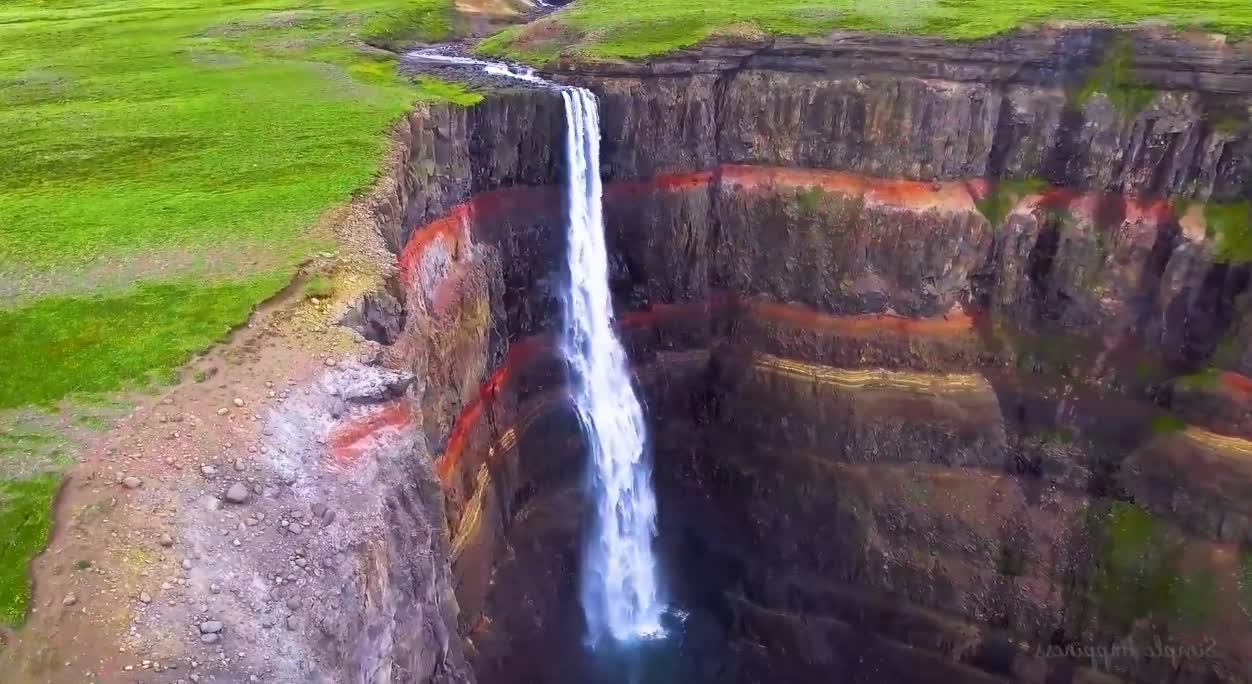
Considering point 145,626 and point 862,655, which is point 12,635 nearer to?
point 145,626

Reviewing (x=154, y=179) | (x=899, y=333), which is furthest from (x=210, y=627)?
(x=899, y=333)

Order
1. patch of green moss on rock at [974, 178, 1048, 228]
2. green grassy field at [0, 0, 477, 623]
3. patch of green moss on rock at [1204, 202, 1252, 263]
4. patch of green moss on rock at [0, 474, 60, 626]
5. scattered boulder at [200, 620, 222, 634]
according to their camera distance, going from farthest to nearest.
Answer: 1. patch of green moss on rock at [974, 178, 1048, 228]
2. patch of green moss on rock at [1204, 202, 1252, 263]
3. green grassy field at [0, 0, 477, 623]
4. scattered boulder at [200, 620, 222, 634]
5. patch of green moss on rock at [0, 474, 60, 626]

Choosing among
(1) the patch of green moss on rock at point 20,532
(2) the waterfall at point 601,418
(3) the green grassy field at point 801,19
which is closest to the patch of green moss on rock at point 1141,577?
(2) the waterfall at point 601,418

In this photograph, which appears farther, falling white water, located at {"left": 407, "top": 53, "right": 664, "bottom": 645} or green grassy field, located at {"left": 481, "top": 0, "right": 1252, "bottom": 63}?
falling white water, located at {"left": 407, "top": 53, "right": 664, "bottom": 645}

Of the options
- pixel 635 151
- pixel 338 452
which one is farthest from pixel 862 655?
pixel 338 452

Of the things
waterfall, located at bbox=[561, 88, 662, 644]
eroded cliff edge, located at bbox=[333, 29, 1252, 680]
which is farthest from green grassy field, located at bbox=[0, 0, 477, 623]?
waterfall, located at bbox=[561, 88, 662, 644]

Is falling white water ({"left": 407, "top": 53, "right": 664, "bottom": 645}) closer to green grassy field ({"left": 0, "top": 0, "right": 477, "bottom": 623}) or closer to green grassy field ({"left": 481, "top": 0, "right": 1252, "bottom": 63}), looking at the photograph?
green grassy field ({"left": 481, "top": 0, "right": 1252, "bottom": 63})

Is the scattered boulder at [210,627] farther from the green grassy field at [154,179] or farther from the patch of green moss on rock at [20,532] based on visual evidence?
the green grassy field at [154,179]

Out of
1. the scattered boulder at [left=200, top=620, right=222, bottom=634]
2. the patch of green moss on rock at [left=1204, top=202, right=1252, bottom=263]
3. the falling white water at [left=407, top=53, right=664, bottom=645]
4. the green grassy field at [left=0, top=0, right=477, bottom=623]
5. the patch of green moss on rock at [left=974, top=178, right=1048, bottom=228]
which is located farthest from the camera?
the falling white water at [left=407, top=53, right=664, bottom=645]

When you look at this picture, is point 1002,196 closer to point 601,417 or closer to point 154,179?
point 601,417
